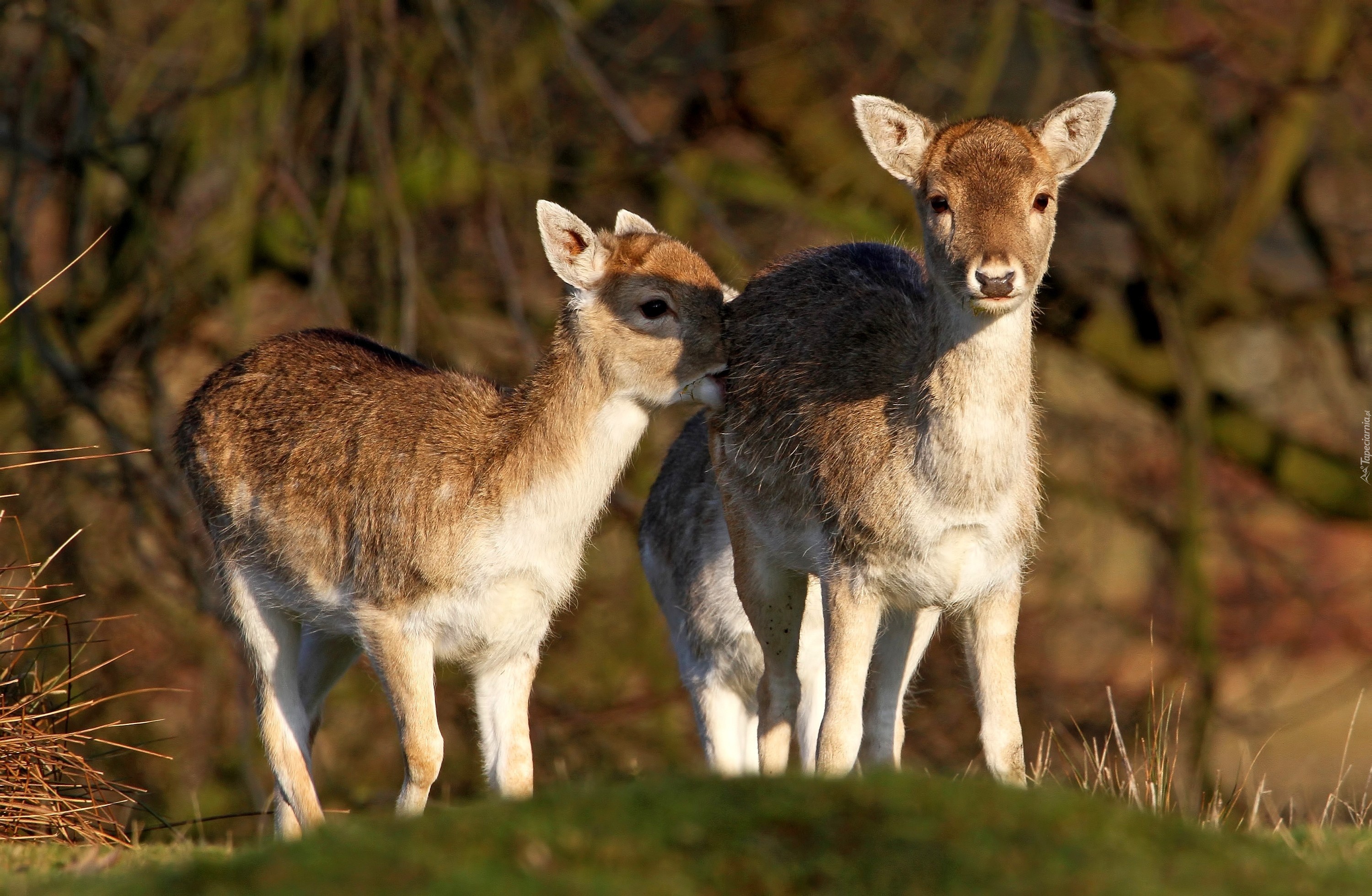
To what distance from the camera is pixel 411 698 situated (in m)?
6.60

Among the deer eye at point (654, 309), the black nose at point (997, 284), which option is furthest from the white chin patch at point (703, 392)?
the black nose at point (997, 284)

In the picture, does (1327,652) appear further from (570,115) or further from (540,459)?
(540,459)

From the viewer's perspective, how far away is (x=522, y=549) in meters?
6.66

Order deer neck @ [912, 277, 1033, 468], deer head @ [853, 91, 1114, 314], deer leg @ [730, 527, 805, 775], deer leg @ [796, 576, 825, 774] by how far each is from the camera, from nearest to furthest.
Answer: deer head @ [853, 91, 1114, 314] < deer neck @ [912, 277, 1033, 468] < deer leg @ [730, 527, 805, 775] < deer leg @ [796, 576, 825, 774]

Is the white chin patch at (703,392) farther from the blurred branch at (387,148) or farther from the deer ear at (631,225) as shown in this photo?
the blurred branch at (387,148)

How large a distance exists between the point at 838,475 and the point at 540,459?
1.20m

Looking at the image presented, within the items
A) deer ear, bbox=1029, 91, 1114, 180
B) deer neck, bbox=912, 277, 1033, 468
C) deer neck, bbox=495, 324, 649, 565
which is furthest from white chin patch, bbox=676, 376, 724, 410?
deer ear, bbox=1029, 91, 1114, 180

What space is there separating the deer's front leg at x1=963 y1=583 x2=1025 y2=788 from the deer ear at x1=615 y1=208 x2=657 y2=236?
2.23 m

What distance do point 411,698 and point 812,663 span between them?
209 cm

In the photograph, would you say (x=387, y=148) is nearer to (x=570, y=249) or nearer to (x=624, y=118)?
(x=624, y=118)

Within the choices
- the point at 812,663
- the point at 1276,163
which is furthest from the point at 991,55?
the point at 812,663

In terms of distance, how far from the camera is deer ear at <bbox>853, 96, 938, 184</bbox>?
6.61m

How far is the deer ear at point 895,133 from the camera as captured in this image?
6609 mm

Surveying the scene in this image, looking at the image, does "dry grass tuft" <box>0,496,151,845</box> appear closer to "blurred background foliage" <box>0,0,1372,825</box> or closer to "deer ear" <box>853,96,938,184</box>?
"blurred background foliage" <box>0,0,1372,825</box>
